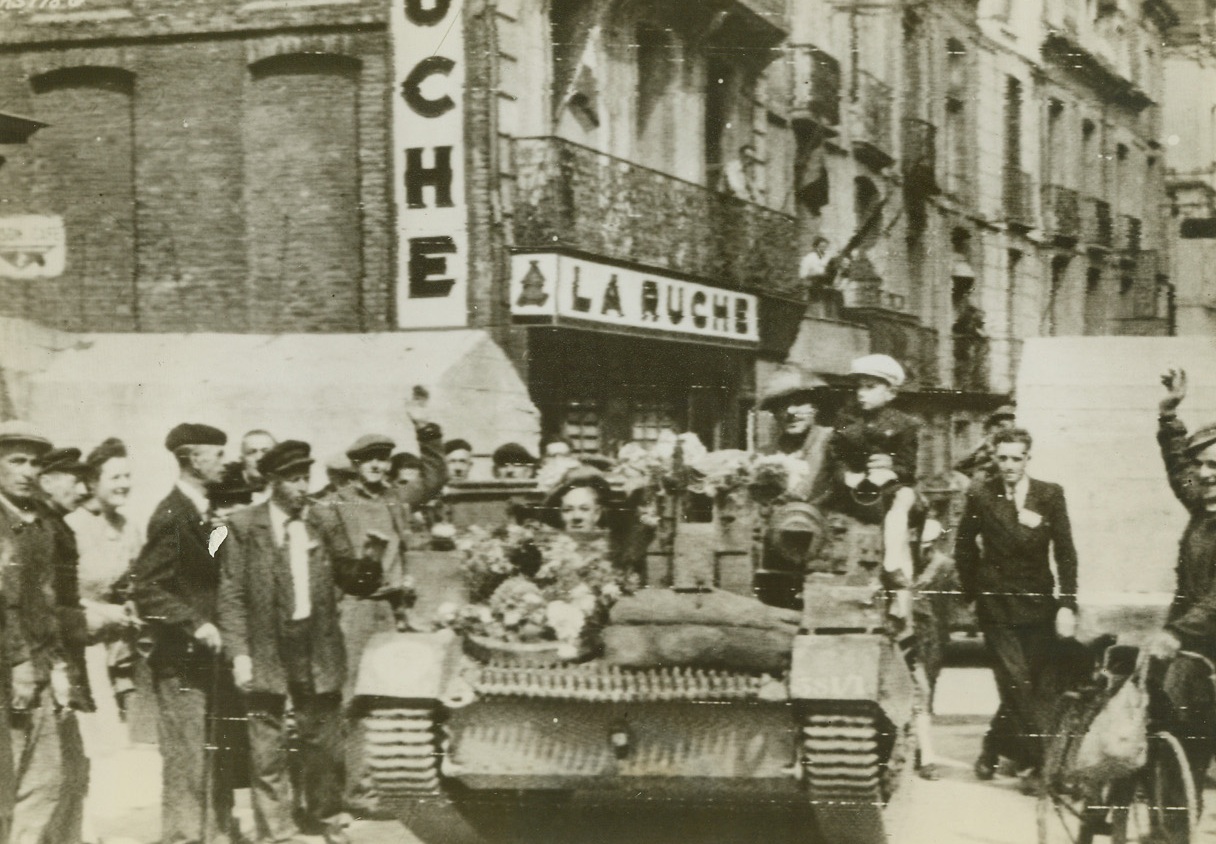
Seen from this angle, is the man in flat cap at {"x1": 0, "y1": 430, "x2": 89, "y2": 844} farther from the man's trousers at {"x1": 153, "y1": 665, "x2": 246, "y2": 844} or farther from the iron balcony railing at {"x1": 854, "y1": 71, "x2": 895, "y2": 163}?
the iron balcony railing at {"x1": 854, "y1": 71, "x2": 895, "y2": 163}

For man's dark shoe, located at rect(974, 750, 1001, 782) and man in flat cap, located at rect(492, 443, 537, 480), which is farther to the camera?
man in flat cap, located at rect(492, 443, 537, 480)

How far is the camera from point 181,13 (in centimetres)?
642

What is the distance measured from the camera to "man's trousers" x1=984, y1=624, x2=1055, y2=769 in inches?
233

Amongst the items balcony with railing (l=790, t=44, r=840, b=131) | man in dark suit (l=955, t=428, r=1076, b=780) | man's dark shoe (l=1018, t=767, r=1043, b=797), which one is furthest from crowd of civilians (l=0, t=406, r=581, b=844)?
man's dark shoe (l=1018, t=767, r=1043, b=797)

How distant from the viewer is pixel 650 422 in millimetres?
6168

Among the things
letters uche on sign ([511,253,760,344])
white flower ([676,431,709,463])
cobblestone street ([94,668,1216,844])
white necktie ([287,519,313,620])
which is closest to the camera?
cobblestone street ([94,668,1216,844])

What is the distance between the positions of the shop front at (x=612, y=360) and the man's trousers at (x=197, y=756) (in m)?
1.85

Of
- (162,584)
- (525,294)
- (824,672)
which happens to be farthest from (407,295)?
(824,672)

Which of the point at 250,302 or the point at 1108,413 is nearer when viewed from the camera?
the point at 1108,413

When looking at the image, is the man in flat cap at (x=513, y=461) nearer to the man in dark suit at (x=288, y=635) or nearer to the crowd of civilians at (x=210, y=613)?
the crowd of civilians at (x=210, y=613)

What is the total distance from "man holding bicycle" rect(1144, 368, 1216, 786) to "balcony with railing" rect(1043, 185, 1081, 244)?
1272mm

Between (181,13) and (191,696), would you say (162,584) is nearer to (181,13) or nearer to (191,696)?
(191,696)

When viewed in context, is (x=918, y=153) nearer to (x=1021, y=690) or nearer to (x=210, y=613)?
(x=1021, y=690)

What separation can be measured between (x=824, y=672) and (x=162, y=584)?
111 inches
